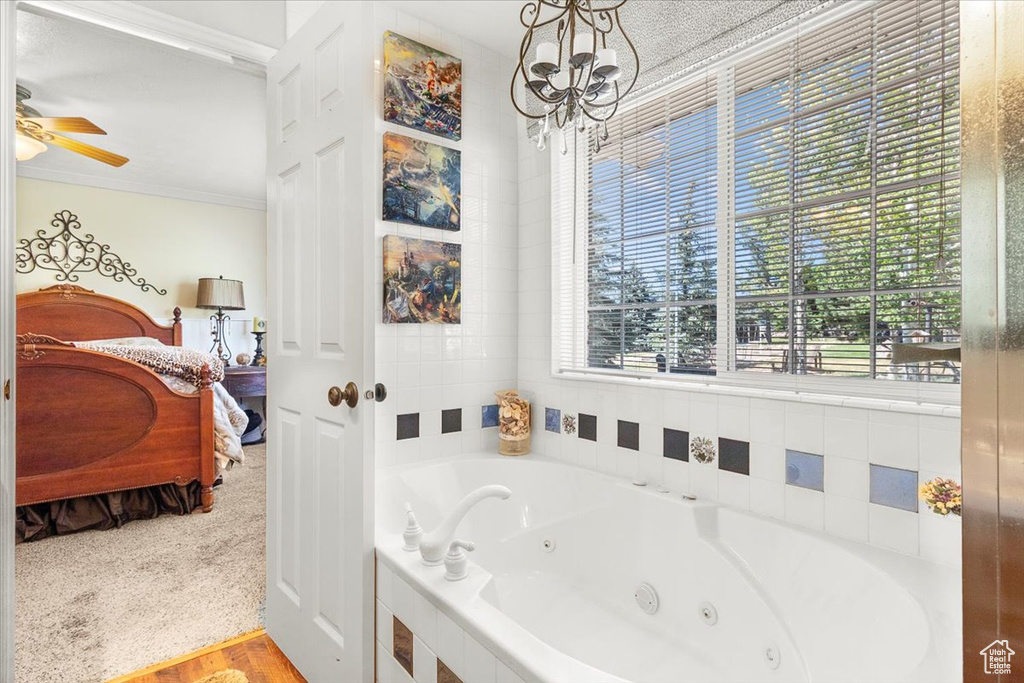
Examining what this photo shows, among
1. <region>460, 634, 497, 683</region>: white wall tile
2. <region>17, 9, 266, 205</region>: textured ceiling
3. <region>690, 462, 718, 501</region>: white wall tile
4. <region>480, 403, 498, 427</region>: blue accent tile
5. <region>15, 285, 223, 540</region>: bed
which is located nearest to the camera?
<region>460, 634, 497, 683</region>: white wall tile

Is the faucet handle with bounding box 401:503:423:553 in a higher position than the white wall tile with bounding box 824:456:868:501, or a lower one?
lower

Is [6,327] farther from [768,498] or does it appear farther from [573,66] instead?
[768,498]

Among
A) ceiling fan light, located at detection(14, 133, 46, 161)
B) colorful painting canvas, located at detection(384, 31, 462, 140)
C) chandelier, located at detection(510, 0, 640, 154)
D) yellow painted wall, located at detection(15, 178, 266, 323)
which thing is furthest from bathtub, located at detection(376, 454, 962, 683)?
yellow painted wall, located at detection(15, 178, 266, 323)

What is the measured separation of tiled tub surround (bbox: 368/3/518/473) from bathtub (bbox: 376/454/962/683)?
152 millimetres

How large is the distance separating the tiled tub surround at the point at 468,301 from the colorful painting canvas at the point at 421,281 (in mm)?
39

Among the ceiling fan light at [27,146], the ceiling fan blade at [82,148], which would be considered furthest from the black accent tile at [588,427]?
the ceiling fan light at [27,146]

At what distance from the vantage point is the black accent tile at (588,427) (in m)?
2.05

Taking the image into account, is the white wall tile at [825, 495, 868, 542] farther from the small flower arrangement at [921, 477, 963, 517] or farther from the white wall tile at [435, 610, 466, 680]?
the white wall tile at [435, 610, 466, 680]

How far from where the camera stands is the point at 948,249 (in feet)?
4.01

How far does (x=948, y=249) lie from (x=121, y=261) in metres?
5.83

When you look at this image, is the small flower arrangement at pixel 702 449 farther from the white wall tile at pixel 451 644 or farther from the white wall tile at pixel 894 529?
the white wall tile at pixel 451 644

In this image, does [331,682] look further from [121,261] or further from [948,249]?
[121,261]

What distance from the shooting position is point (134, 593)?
2.30 meters

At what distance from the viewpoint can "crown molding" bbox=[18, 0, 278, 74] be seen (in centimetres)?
176
